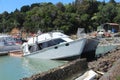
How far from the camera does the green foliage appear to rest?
83.6m

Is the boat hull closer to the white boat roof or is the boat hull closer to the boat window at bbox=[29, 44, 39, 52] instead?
the boat window at bbox=[29, 44, 39, 52]

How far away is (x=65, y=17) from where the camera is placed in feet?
280

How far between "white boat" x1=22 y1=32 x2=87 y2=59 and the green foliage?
43070 millimetres

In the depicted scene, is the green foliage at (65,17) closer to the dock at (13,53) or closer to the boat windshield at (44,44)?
the dock at (13,53)

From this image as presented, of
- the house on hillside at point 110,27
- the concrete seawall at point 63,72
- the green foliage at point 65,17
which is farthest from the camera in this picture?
the house on hillside at point 110,27

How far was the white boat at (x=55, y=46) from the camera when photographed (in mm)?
33406

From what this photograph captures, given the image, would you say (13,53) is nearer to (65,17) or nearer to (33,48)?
(33,48)

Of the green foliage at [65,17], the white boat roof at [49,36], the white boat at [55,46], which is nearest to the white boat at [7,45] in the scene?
the white boat at [55,46]

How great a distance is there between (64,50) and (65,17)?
51.7 meters

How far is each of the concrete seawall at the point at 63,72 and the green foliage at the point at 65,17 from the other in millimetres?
59022

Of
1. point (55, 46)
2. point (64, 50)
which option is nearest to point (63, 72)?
A: point (64, 50)

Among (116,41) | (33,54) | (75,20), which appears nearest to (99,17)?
(75,20)

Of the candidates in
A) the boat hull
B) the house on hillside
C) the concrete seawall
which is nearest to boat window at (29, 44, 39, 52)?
the boat hull

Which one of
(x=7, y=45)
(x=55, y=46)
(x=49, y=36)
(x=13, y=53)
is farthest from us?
(x=7, y=45)
